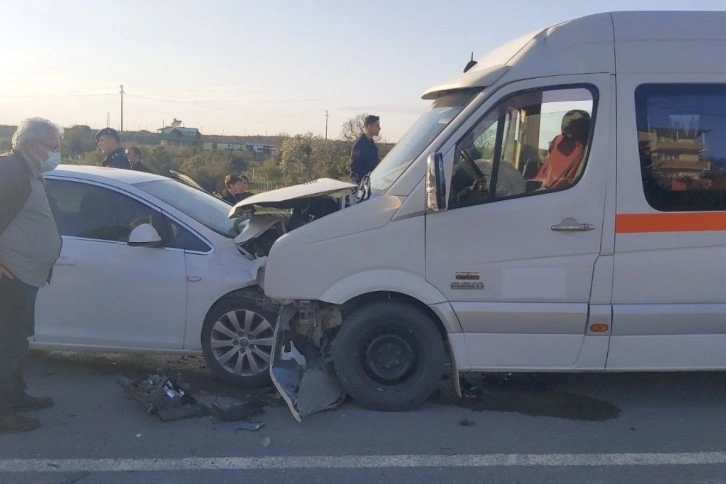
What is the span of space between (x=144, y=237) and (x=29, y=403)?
1.44 metres

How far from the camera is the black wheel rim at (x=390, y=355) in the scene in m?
5.11

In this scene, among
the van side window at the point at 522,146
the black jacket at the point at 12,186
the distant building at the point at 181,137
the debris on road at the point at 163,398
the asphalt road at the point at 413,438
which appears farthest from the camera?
the distant building at the point at 181,137

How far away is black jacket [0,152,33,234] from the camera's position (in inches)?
184

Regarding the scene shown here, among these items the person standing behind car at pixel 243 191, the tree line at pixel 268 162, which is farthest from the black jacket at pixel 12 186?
the tree line at pixel 268 162

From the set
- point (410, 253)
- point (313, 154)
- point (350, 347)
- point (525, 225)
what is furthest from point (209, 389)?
point (313, 154)

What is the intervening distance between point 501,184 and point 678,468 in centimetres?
207

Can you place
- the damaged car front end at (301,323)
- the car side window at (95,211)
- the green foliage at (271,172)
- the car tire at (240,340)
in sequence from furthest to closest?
the green foliage at (271,172)
the car side window at (95,211)
the car tire at (240,340)
the damaged car front end at (301,323)

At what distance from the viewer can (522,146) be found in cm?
498

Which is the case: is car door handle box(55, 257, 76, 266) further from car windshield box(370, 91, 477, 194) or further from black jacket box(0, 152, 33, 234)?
car windshield box(370, 91, 477, 194)

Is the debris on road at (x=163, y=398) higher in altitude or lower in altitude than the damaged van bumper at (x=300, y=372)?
lower

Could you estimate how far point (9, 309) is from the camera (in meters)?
4.89

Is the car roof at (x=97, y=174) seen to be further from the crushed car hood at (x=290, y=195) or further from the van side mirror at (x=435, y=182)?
the van side mirror at (x=435, y=182)

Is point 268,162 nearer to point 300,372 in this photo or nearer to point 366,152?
point 366,152

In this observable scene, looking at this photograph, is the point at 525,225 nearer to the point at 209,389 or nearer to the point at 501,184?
the point at 501,184
